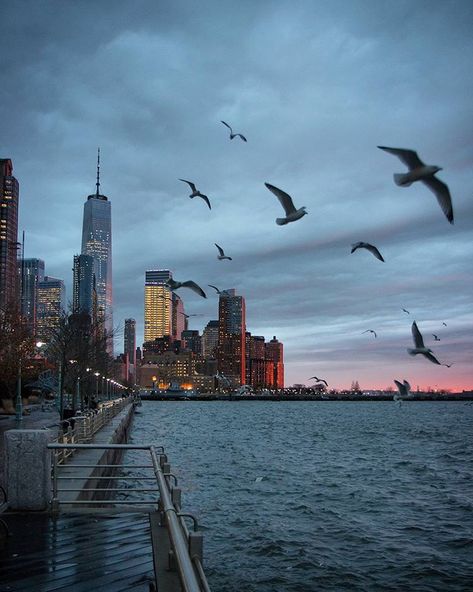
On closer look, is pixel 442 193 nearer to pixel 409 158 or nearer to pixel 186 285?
pixel 409 158

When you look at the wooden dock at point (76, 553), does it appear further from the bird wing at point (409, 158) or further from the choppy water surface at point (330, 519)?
the bird wing at point (409, 158)

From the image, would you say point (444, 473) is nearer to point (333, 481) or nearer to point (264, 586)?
point (333, 481)

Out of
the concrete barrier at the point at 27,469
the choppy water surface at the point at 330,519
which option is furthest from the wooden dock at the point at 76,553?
the choppy water surface at the point at 330,519

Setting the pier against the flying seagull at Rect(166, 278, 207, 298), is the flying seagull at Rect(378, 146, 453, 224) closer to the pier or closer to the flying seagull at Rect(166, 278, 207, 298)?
the pier

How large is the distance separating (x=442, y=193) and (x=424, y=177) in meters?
0.38

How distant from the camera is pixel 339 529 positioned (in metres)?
22.1

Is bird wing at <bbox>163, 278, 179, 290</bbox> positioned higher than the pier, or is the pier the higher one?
bird wing at <bbox>163, 278, 179, 290</bbox>

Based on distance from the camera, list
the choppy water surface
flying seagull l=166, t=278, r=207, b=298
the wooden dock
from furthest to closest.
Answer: flying seagull l=166, t=278, r=207, b=298
the choppy water surface
the wooden dock

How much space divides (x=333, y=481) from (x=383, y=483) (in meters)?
2.69

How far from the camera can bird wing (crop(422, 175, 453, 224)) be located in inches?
381

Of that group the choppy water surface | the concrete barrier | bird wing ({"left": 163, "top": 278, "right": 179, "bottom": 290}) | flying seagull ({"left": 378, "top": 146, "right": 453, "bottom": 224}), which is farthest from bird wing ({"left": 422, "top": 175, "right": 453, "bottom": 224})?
the choppy water surface

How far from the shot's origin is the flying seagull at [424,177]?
9.56m

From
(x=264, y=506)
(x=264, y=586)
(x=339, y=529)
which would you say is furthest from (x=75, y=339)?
(x=264, y=586)

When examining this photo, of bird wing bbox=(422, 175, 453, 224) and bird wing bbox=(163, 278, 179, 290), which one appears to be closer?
bird wing bbox=(422, 175, 453, 224)
